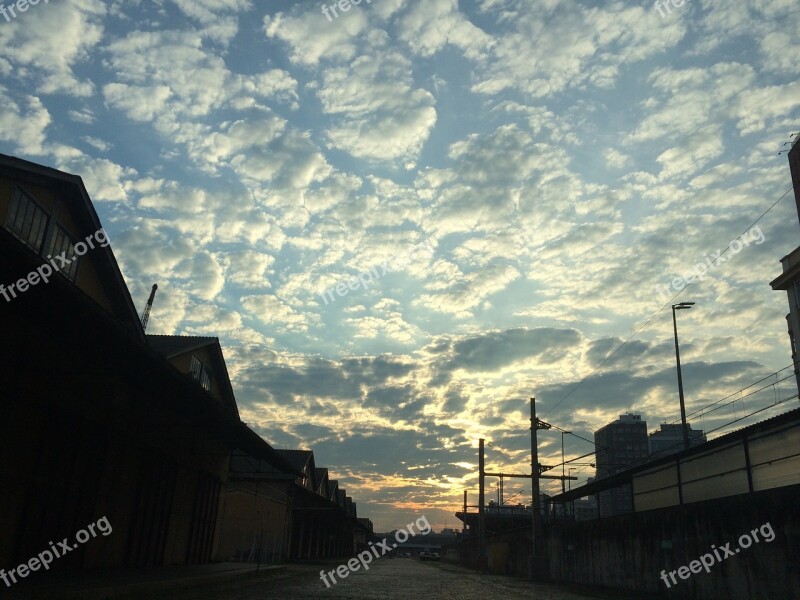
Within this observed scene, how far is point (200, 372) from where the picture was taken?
89.6 feet

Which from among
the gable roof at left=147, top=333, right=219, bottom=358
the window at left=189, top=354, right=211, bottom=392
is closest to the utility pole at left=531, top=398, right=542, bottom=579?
the window at left=189, top=354, right=211, bottom=392

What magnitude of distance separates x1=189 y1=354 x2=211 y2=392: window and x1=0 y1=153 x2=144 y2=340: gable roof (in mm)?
4977

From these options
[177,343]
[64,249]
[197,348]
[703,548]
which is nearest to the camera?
[703,548]

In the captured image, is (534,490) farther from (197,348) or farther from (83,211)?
(83,211)

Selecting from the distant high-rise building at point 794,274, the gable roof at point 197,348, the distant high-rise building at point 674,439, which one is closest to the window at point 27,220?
the gable roof at point 197,348

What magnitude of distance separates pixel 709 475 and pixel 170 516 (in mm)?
18359

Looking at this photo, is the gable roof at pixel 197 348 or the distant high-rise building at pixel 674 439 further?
the gable roof at pixel 197 348

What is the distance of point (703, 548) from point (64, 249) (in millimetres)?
19930

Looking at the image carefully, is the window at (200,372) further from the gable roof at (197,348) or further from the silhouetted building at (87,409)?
the gable roof at (197,348)

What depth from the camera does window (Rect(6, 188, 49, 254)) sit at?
51.3 ft

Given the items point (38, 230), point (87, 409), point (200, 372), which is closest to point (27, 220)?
point (38, 230)

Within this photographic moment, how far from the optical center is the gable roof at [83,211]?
15.8m

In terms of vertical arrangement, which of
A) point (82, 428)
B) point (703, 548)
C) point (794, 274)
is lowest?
point (703, 548)

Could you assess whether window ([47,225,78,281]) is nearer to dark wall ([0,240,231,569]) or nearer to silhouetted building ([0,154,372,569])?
silhouetted building ([0,154,372,569])
